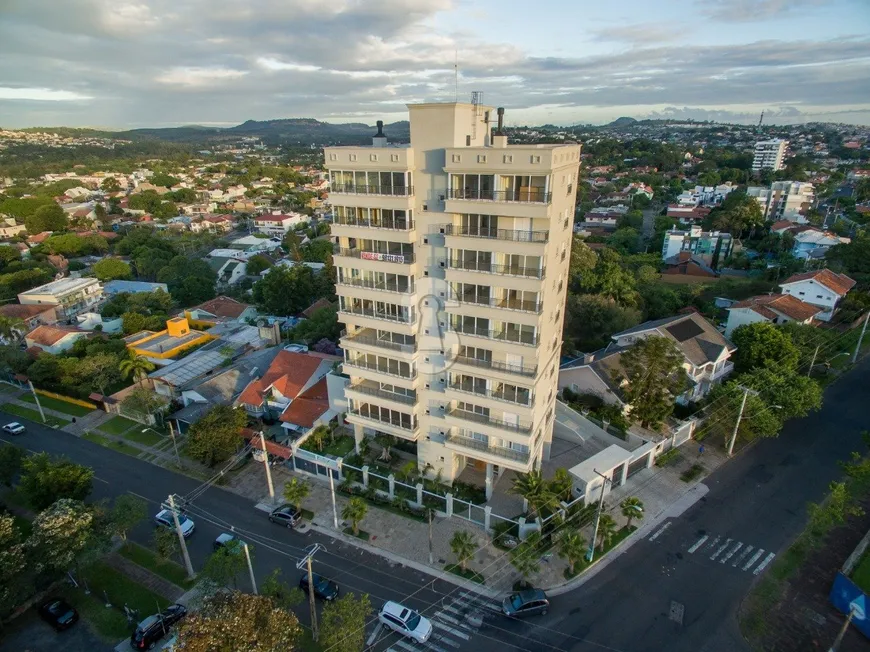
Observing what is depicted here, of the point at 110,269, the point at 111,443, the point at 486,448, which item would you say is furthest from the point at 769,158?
the point at 111,443

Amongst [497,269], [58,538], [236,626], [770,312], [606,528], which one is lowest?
[606,528]

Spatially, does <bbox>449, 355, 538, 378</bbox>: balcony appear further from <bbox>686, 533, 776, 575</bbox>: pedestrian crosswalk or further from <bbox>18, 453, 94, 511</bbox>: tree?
<bbox>18, 453, 94, 511</bbox>: tree

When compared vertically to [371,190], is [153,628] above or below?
below

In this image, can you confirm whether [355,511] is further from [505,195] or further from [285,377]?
[505,195]

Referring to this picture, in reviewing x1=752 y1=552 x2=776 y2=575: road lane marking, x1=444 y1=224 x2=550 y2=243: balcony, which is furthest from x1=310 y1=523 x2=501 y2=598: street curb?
x1=444 y1=224 x2=550 y2=243: balcony

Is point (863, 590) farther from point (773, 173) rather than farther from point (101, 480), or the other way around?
point (773, 173)

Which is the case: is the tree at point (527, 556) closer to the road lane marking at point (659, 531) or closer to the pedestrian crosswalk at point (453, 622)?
the pedestrian crosswalk at point (453, 622)

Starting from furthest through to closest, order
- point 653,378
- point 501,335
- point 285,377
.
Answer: point 285,377 < point 653,378 < point 501,335
